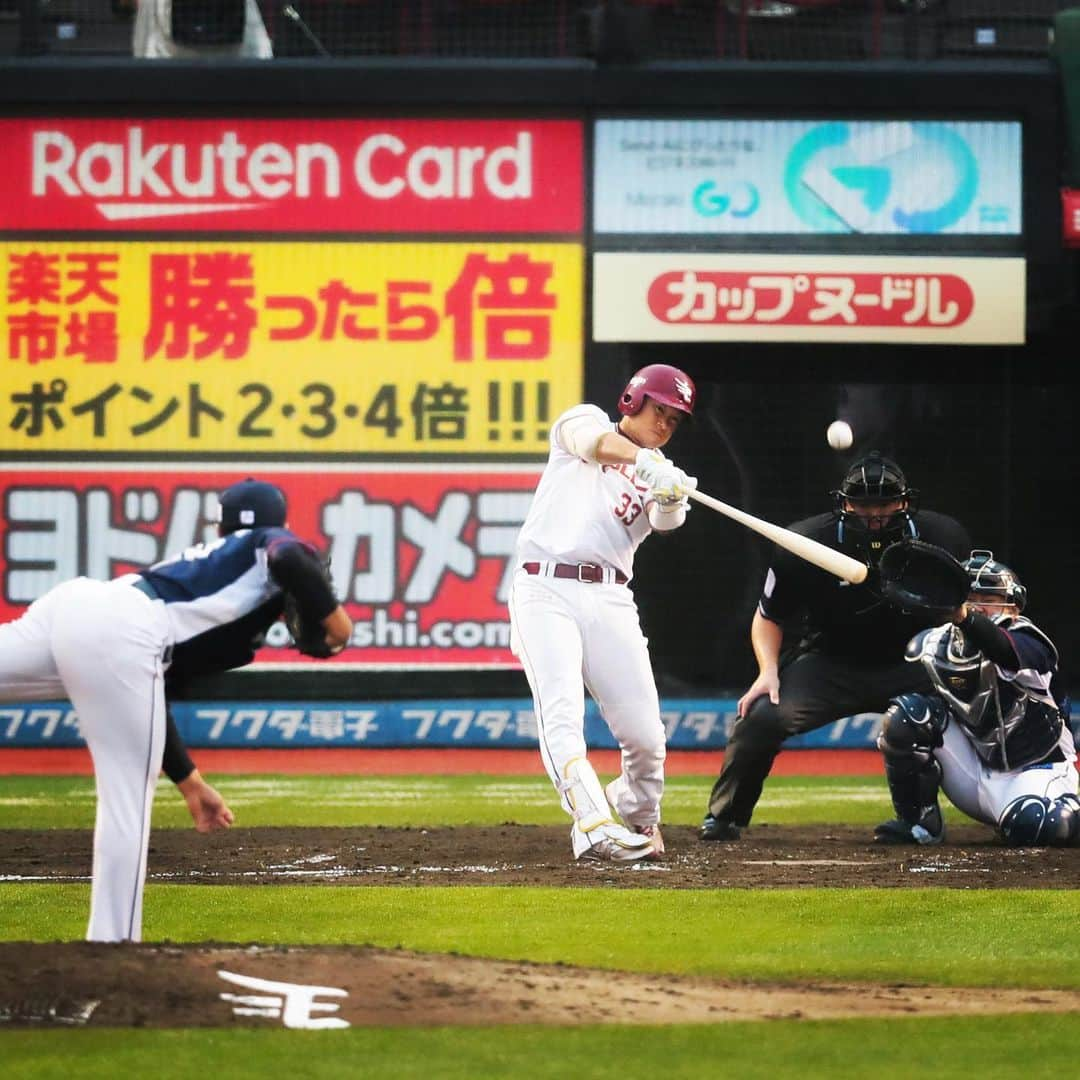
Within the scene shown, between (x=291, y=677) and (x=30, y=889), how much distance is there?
7.37m

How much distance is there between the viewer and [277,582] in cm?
596

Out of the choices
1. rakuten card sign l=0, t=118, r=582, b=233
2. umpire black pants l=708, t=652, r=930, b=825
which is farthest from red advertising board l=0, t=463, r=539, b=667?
umpire black pants l=708, t=652, r=930, b=825

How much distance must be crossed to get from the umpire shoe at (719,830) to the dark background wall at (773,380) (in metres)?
5.69

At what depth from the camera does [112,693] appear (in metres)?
5.91

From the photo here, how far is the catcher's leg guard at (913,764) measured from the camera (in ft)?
30.7

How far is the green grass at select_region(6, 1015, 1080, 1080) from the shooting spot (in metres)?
4.84

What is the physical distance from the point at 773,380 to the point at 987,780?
21.2 feet

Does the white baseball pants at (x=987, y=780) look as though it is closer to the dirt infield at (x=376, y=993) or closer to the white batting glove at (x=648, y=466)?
the white batting glove at (x=648, y=466)

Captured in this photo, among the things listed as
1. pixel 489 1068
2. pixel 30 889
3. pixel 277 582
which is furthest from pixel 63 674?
pixel 30 889

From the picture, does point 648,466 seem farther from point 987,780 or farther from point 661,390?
point 987,780

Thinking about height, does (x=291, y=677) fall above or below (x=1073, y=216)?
below

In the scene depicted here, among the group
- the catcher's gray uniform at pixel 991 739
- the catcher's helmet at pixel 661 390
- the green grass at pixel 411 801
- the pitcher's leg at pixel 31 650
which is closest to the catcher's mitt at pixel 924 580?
the catcher's gray uniform at pixel 991 739

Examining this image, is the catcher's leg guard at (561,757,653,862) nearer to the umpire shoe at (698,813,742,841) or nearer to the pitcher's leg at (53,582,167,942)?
the umpire shoe at (698,813,742,841)

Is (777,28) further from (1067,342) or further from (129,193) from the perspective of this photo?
(129,193)
